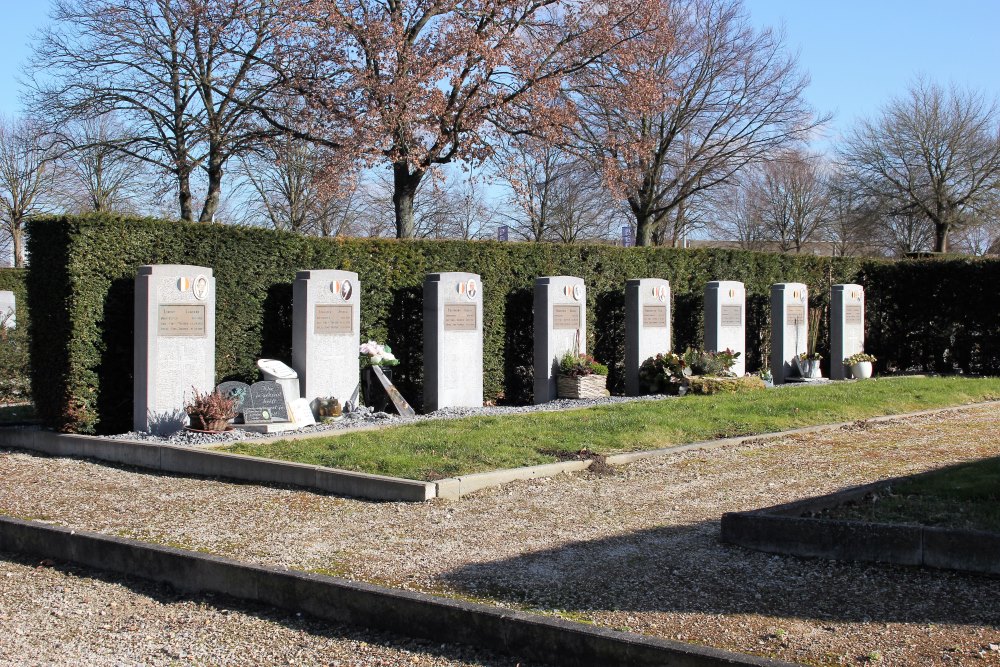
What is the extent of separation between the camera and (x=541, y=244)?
16547 millimetres

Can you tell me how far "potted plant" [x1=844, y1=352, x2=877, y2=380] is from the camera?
19969 millimetres

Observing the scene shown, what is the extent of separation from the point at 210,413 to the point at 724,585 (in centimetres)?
730

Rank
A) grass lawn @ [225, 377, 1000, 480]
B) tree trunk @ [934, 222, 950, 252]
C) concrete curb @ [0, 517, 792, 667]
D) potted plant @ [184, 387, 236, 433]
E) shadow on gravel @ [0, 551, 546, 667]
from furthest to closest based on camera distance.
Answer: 1. tree trunk @ [934, 222, 950, 252]
2. potted plant @ [184, 387, 236, 433]
3. grass lawn @ [225, 377, 1000, 480]
4. shadow on gravel @ [0, 551, 546, 667]
5. concrete curb @ [0, 517, 792, 667]

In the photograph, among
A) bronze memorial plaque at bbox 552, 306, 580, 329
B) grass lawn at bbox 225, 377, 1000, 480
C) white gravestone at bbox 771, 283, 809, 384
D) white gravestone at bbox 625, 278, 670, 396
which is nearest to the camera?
grass lawn at bbox 225, 377, 1000, 480

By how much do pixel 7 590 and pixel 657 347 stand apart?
1217cm

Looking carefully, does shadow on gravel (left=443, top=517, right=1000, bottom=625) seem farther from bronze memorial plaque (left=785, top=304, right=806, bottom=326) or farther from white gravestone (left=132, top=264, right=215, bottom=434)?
bronze memorial plaque (left=785, top=304, right=806, bottom=326)

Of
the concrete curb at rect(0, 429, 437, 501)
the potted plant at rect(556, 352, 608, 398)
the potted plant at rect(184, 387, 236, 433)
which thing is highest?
the potted plant at rect(556, 352, 608, 398)

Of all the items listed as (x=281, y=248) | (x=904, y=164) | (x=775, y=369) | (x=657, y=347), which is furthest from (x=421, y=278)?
(x=904, y=164)

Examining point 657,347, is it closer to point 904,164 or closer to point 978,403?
point 978,403

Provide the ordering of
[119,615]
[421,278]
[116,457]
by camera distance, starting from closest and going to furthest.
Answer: [119,615]
[116,457]
[421,278]

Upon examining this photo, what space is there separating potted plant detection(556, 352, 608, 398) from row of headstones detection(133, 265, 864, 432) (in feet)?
0.52

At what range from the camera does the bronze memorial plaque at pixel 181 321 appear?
1148 cm

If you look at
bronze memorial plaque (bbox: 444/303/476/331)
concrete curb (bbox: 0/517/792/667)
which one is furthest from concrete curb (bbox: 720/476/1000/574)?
bronze memorial plaque (bbox: 444/303/476/331)

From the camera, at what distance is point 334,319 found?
13.0 m
